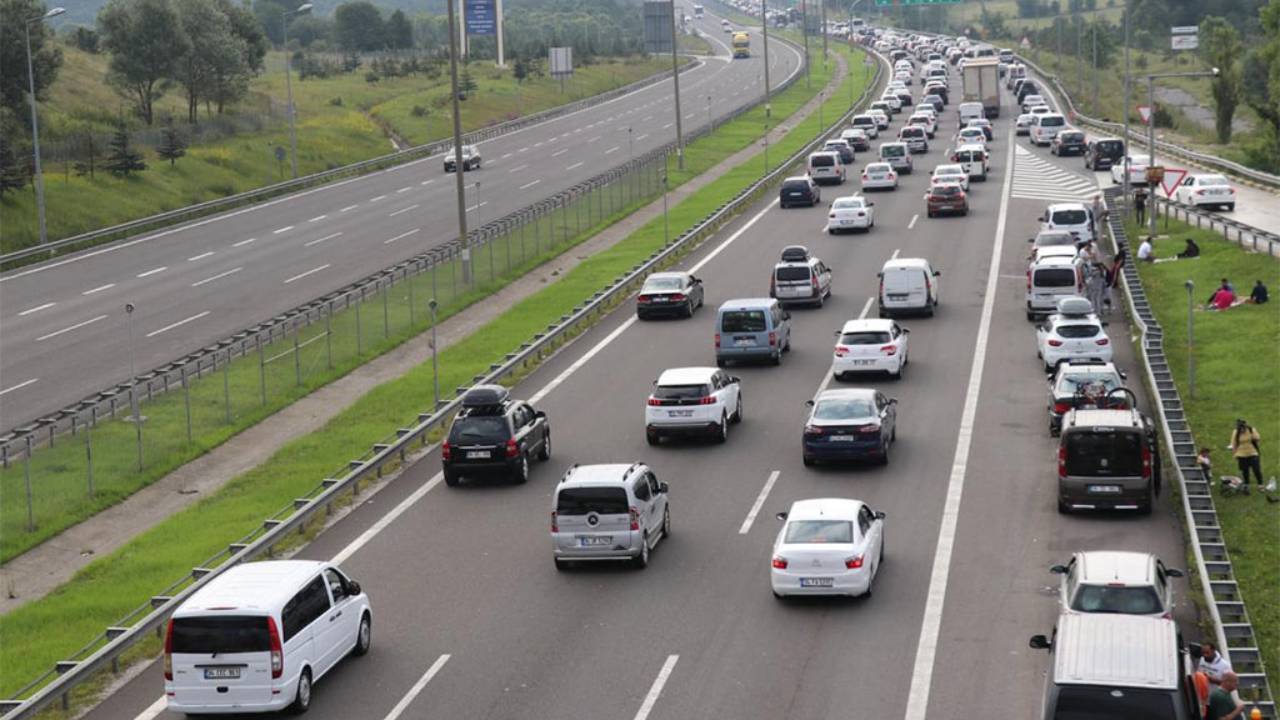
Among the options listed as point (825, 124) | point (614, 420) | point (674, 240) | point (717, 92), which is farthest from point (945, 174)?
Result: point (717, 92)

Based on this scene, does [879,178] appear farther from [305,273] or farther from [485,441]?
[485,441]

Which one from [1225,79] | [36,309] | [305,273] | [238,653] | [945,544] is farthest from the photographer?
[1225,79]

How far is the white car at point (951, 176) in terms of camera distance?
225ft

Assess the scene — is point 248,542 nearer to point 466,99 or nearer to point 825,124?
point 825,124

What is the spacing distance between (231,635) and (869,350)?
21941 millimetres

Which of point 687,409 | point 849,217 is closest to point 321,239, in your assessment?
point 849,217

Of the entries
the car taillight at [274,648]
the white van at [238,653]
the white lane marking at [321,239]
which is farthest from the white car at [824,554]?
the white lane marking at [321,239]

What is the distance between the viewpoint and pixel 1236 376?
4191 cm

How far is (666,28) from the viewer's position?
166250mm

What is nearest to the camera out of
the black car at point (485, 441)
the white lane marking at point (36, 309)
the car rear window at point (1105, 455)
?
the car rear window at point (1105, 455)

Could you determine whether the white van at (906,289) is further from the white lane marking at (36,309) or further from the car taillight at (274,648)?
the car taillight at (274,648)

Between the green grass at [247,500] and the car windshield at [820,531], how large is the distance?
10.6m

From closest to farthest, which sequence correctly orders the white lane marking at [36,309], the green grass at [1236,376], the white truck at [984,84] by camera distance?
1. the green grass at [1236,376]
2. the white lane marking at [36,309]
3. the white truck at [984,84]

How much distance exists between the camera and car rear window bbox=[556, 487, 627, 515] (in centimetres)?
2723
